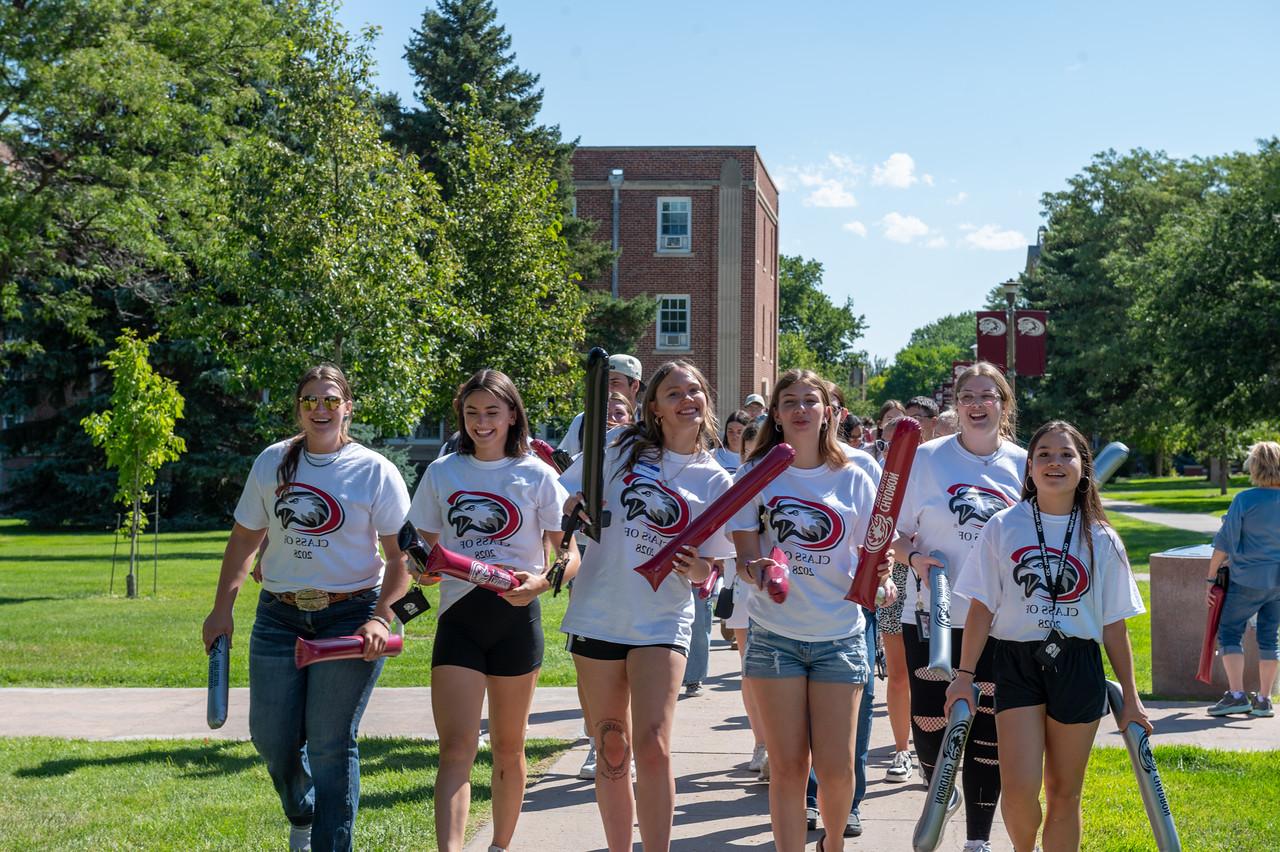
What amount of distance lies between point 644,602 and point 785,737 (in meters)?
0.73

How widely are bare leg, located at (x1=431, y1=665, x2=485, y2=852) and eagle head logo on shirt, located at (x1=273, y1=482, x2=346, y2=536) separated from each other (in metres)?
0.72

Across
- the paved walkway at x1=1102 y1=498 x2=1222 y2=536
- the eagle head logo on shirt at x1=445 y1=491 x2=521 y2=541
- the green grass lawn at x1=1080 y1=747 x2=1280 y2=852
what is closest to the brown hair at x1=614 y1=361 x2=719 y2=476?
the eagle head logo on shirt at x1=445 y1=491 x2=521 y2=541

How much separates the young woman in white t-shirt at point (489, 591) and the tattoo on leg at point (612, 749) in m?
0.38

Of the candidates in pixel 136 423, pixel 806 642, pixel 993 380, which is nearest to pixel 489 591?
pixel 806 642

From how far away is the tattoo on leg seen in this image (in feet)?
16.3

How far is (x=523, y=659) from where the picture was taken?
205 inches

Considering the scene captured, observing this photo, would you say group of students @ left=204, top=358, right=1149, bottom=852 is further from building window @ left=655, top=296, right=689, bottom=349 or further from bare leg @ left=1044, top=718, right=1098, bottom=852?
building window @ left=655, top=296, right=689, bottom=349

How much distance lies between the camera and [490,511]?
525cm

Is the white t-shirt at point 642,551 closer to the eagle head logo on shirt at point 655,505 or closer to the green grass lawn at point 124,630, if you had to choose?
the eagle head logo on shirt at point 655,505

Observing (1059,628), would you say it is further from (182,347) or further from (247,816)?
(182,347)

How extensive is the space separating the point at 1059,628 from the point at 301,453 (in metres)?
2.99

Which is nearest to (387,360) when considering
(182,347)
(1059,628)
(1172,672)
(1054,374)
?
(1172,672)

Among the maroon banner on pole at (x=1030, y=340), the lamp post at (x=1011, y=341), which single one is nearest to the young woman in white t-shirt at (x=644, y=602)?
the lamp post at (x=1011, y=341)

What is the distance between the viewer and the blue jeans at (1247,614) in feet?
31.3
